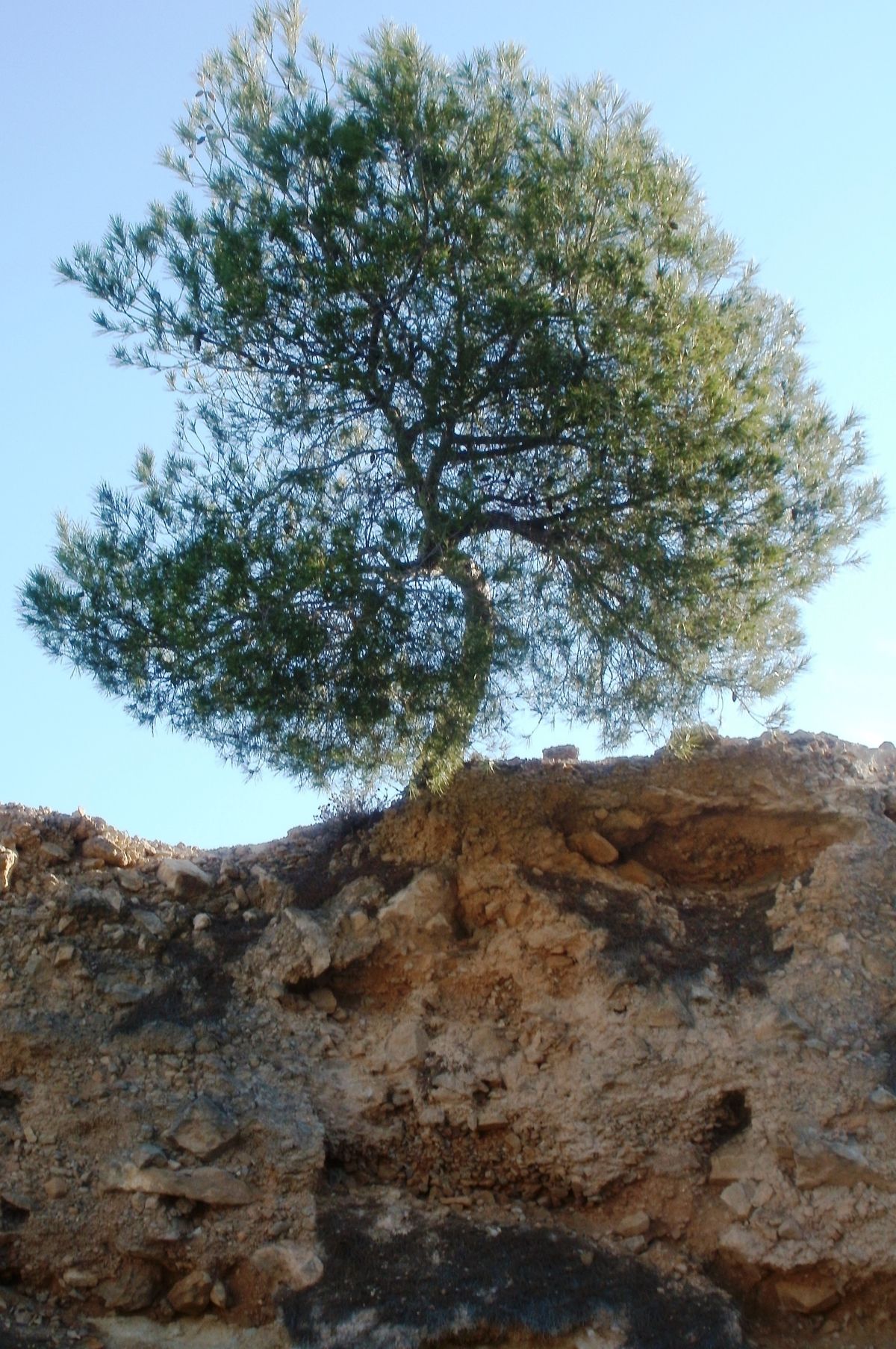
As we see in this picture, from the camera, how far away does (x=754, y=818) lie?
398 inches

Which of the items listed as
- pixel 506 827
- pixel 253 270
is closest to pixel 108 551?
pixel 253 270

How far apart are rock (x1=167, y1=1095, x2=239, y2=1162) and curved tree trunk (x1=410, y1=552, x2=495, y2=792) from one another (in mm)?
2605

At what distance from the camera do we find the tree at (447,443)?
909cm

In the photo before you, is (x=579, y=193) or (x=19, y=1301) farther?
(x=579, y=193)

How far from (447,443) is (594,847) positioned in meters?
3.29

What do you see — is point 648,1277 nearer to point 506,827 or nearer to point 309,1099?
point 309,1099

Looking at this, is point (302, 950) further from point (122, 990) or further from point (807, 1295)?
point (807, 1295)

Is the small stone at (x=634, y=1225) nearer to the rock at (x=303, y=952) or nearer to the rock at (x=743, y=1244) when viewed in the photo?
the rock at (x=743, y=1244)

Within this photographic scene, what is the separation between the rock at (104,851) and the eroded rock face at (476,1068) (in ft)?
0.09

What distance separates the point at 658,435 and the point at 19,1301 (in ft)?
22.4

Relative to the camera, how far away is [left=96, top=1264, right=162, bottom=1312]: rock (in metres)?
7.56

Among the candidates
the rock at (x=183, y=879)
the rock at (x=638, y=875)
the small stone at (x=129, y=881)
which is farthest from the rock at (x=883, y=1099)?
the small stone at (x=129, y=881)

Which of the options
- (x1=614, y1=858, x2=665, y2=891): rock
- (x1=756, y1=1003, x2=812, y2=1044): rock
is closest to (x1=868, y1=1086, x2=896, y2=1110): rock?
(x1=756, y1=1003, x2=812, y2=1044): rock

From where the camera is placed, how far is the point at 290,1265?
7734mm
